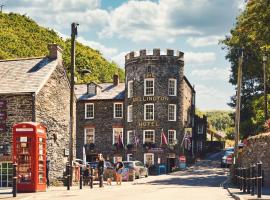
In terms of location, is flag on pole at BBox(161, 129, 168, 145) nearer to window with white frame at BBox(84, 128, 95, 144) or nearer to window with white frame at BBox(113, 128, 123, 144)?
window with white frame at BBox(113, 128, 123, 144)

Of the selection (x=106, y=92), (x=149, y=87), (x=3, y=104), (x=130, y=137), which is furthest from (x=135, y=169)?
(x=106, y=92)

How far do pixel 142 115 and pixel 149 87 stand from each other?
3.08m

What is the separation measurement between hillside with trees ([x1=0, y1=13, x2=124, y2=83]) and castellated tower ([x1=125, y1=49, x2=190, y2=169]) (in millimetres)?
36168

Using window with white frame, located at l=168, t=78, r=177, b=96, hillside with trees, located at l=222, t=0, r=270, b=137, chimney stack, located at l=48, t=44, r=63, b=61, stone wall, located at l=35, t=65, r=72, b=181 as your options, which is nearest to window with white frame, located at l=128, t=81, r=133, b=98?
window with white frame, located at l=168, t=78, r=177, b=96

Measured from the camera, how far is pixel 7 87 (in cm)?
3094

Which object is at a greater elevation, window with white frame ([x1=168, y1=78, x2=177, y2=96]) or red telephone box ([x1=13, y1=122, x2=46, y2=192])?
window with white frame ([x1=168, y1=78, x2=177, y2=96])

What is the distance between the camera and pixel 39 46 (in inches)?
4318

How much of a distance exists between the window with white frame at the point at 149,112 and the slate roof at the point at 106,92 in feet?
11.6

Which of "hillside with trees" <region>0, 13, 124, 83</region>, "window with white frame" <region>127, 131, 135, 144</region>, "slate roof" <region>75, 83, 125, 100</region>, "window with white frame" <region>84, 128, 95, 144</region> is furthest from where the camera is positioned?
"hillside with trees" <region>0, 13, 124, 83</region>

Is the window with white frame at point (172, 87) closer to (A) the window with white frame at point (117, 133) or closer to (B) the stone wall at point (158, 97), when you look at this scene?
(B) the stone wall at point (158, 97)

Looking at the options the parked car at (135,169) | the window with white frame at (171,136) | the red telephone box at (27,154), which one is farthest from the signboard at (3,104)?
the window with white frame at (171,136)

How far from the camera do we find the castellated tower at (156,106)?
A: 2189 inches

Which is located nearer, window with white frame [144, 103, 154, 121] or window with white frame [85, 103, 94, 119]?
window with white frame [144, 103, 154, 121]

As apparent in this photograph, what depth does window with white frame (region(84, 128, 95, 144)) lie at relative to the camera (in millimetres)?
58809
